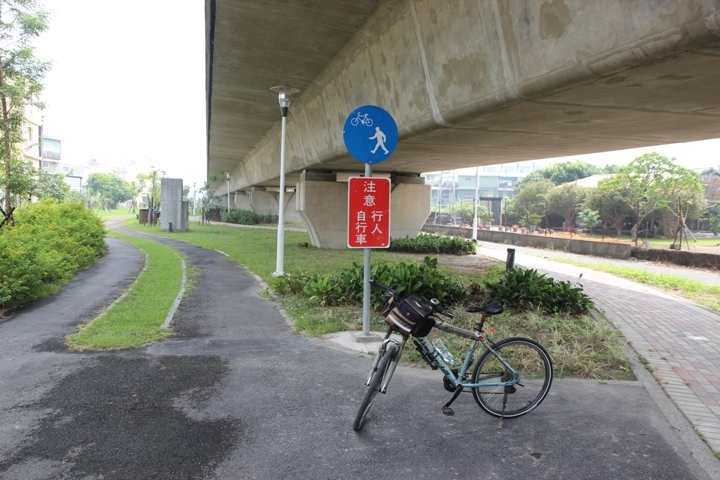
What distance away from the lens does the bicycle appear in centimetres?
370

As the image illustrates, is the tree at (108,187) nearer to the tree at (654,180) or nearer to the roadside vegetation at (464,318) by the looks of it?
the tree at (654,180)

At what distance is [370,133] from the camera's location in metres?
5.49

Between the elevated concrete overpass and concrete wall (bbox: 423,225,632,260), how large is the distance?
10644 millimetres

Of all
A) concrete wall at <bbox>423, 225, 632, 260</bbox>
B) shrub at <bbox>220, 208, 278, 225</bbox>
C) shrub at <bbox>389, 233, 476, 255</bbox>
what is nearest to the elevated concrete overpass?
shrub at <bbox>389, 233, 476, 255</bbox>

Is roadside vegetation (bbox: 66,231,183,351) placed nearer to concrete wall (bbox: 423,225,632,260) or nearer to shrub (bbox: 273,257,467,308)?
shrub (bbox: 273,257,467,308)

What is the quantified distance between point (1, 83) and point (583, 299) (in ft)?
48.9

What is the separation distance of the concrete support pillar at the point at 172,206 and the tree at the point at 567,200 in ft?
90.4

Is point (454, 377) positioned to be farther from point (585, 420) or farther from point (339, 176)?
point (339, 176)

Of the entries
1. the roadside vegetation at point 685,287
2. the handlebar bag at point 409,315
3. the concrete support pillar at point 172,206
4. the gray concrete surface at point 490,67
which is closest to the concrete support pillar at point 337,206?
the gray concrete surface at point 490,67

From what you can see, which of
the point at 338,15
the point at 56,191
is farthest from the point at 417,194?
the point at 56,191

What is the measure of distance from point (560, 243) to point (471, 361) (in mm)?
21674

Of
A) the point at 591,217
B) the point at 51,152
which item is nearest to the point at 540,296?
the point at 591,217

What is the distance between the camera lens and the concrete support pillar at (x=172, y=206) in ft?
91.6

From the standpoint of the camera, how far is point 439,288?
7551 millimetres
